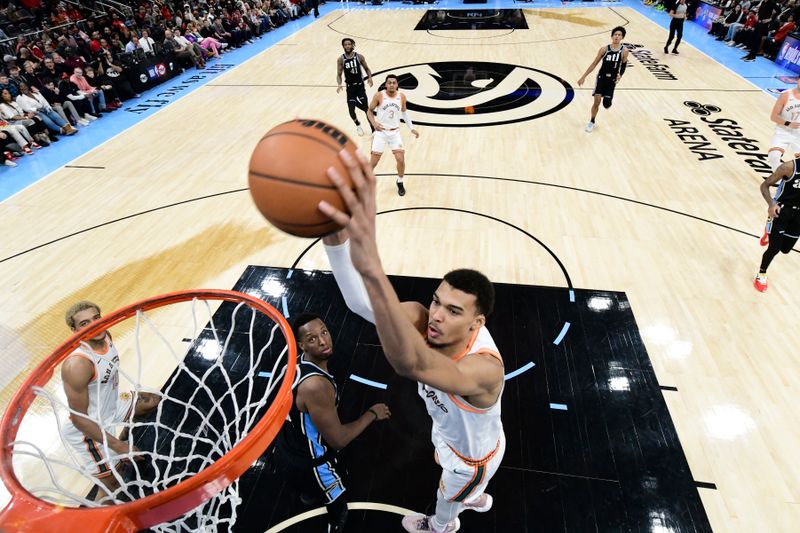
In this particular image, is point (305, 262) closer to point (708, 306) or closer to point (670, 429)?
point (670, 429)

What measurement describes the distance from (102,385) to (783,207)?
562 centimetres

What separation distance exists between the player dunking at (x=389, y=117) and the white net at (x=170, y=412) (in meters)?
3.00

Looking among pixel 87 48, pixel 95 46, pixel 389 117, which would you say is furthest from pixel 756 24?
pixel 87 48

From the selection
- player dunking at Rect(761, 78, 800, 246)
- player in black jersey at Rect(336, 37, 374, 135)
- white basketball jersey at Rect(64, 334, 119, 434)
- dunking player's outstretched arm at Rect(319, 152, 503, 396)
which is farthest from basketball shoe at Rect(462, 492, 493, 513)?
player in black jersey at Rect(336, 37, 374, 135)

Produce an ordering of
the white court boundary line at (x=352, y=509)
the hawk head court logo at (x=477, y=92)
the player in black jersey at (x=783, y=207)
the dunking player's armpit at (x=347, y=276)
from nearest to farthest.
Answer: the dunking player's armpit at (x=347, y=276), the white court boundary line at (x=352, y=509), the player in black jersey at (x=783, y=207), the hawk head court logo at (x=477, y=92)

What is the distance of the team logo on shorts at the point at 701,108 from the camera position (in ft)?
28.6

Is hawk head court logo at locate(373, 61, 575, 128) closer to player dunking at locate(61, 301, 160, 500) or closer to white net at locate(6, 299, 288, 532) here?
white net at locate(6, 299, 288, 532)

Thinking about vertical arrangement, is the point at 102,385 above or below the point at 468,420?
→ below

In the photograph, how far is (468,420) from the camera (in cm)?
211

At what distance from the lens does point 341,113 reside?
9383 mm

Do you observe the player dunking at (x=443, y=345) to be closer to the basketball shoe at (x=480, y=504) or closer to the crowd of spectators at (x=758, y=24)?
the basketball shoe at (x=480, y=504)

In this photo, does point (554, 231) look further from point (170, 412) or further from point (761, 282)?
point (170, 412)

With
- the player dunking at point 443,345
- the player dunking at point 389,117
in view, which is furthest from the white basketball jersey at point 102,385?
the player dunking at point 389,117

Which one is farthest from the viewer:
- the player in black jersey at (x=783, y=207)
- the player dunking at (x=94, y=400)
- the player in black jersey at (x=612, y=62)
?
the player in black jersey at (x=612, y=62)
